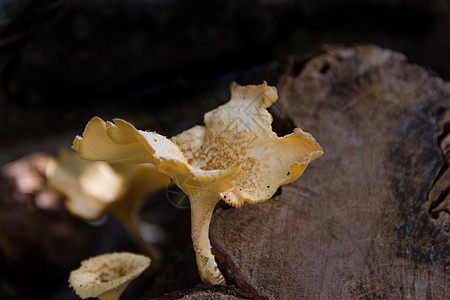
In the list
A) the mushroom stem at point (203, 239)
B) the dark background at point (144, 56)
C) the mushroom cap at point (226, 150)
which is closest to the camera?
the mushroom cap at point (226, 150)

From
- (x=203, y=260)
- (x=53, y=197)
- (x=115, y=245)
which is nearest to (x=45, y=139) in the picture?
(x=53, y=197)

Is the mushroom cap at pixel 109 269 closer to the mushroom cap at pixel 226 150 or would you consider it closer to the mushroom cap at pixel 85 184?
the mushroom cap at pixel 226 150

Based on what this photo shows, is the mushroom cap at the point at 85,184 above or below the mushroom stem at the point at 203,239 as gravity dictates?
below

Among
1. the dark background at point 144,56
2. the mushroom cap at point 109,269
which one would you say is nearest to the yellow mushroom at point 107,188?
the dark background at point 144,56

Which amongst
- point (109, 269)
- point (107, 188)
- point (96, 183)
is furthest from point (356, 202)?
point (96, 183)

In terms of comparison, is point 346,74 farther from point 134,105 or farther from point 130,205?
point 134,105

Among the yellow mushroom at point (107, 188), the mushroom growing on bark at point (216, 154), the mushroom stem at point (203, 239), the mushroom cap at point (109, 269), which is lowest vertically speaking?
the yellow mushroom at point (107, 188)

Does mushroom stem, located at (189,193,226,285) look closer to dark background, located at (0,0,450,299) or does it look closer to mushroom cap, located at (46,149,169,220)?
mushroom cap, located at (46,149,169,220)

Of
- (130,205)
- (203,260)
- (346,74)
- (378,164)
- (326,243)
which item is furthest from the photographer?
(130,205)
